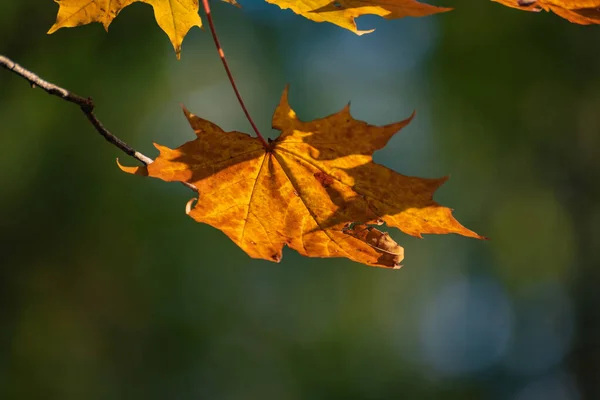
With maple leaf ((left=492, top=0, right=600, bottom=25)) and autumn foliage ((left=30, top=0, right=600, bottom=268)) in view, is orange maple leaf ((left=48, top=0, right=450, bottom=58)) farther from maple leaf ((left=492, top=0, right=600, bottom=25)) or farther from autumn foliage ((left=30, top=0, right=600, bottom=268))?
maple leaf ((left=492, top=0, right=600, bottom=25))

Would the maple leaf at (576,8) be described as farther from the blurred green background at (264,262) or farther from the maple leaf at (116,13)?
the blurred green background at (264,262)

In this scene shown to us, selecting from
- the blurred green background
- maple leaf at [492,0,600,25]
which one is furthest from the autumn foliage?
the blurred green background

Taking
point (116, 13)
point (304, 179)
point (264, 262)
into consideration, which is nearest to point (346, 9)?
point (304, 179)

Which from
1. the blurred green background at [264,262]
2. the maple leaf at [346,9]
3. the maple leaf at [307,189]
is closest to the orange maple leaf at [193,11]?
the maple leaf at [346,9]

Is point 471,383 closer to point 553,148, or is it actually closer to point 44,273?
point 553,148

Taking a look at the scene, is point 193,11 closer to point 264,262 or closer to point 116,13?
point 116,13
